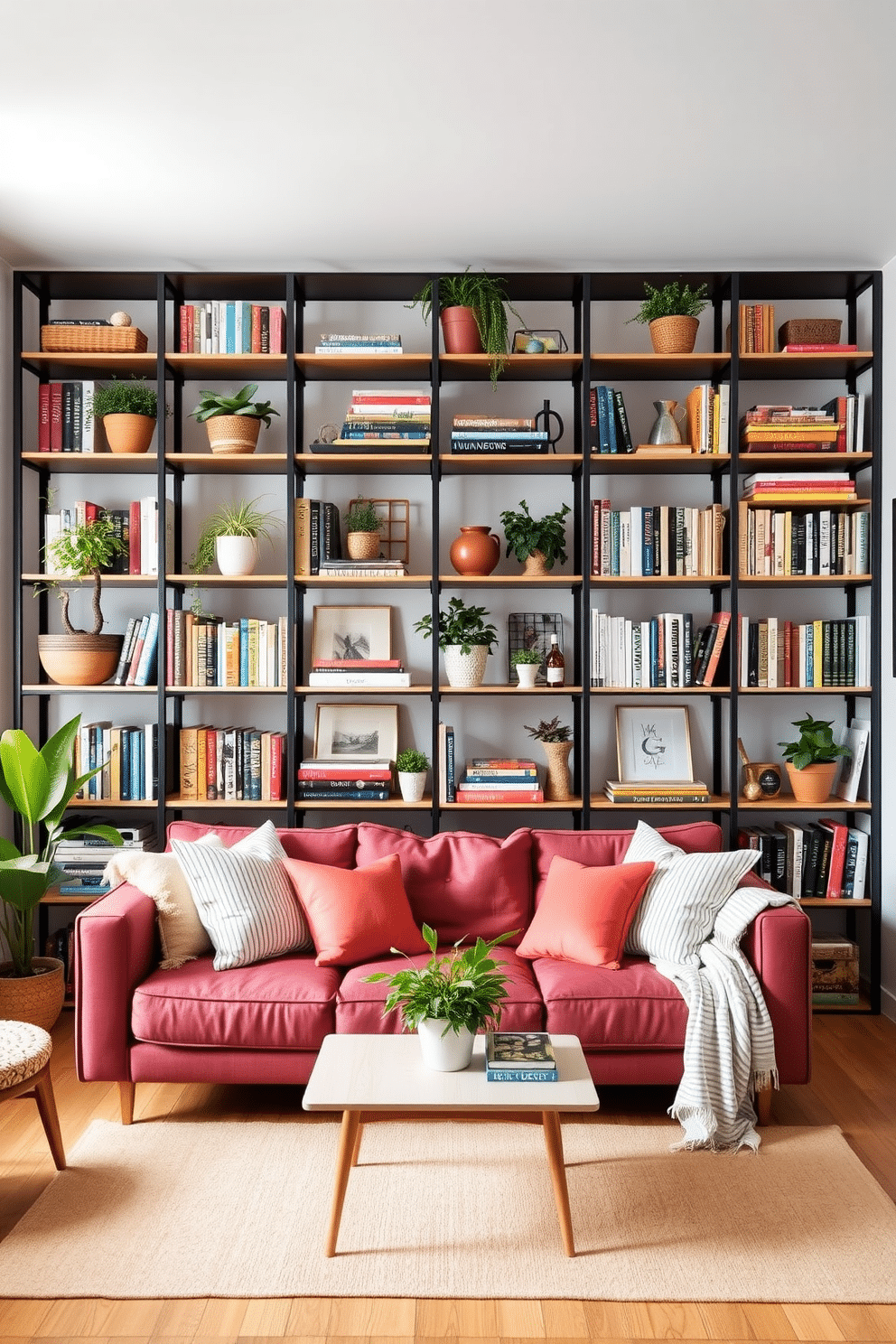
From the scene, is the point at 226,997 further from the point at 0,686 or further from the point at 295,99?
the point at 295,99

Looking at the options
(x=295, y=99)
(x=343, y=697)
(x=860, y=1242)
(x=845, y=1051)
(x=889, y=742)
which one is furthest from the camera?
(x=343, y=697)

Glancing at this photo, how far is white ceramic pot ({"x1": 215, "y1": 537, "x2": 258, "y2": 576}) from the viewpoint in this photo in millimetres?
4023

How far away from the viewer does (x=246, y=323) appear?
4.03m

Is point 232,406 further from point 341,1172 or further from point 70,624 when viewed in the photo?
point 341,1172

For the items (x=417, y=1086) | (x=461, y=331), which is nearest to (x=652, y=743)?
(x=461, y=331)

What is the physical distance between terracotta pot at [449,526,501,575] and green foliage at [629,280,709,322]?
103cm

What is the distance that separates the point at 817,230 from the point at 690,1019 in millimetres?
2829

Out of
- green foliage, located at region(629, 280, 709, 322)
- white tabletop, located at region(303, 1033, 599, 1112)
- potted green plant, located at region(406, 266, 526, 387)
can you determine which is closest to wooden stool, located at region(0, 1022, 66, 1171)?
white tabletop, located at region(303, 1033, 599, 1112)

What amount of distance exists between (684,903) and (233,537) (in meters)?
2.18

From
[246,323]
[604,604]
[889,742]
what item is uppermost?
[246,323]

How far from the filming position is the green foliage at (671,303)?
155 inches

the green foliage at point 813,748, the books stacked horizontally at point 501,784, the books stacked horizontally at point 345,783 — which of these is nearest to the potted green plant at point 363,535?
the books stacked horizontally at point 345,783

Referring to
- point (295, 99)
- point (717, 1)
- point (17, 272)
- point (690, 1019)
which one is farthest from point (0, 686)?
point (717, 1)

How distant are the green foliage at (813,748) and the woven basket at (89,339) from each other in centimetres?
305
